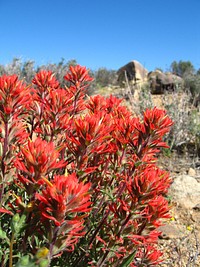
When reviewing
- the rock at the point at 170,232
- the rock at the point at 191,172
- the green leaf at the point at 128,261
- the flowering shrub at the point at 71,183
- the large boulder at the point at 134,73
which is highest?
the large boulder at the point at 134,73

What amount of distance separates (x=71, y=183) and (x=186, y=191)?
2.91 metres

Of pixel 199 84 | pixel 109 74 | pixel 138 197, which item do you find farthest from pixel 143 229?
pixel 109 74

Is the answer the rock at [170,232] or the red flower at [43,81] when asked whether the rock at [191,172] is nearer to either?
the rock at [170,232]

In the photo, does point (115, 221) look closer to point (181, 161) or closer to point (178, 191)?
point (178, 191)

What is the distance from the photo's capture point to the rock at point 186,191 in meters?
3.56

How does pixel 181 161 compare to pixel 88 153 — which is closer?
pixel 88 153

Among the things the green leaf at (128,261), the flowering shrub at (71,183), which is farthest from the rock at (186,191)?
the green leaf at (128,261)

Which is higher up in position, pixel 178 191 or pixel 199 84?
pixel 199 84

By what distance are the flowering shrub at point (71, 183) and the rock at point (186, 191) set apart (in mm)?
1964

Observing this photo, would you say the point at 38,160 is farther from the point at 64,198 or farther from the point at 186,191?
the point at 186,191

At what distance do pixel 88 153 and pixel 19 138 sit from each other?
0.30 m

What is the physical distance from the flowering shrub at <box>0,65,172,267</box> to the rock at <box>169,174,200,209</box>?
77.3 inches

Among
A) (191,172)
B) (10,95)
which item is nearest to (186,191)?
(191,172)

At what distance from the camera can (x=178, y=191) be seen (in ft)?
12.0
